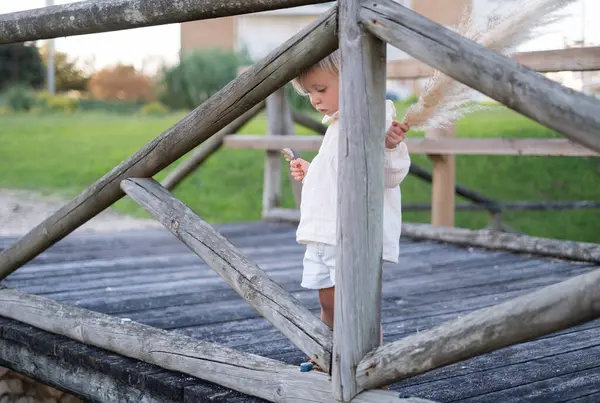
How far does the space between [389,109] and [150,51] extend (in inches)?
700

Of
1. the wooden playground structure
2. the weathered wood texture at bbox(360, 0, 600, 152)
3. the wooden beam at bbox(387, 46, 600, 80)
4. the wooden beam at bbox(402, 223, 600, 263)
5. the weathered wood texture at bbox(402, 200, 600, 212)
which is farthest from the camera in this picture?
the weathered wood texture at bbox(402, 200, 600, 212)

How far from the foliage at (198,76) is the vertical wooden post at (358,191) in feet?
53.0

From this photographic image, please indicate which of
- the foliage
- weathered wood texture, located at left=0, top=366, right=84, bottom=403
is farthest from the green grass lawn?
weathered wood texture, located at left=0, top=366, right=84, bottom=403

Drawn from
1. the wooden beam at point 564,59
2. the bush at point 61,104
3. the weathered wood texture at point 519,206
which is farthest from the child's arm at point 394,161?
the bush at point 61,104

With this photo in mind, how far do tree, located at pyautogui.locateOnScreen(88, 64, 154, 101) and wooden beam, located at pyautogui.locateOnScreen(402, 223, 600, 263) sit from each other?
1617 centimetres

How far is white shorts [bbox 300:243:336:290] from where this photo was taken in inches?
107

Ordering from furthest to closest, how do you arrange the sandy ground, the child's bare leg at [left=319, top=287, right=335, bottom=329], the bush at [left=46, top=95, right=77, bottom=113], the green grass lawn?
the bush at [left=46, top=95, right=77, bottom=113]
the green grass lawn
the sandy ground
the child's bare leg at [left=319, top=287, right=335, bottom=329]

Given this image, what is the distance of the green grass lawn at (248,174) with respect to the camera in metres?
11.3

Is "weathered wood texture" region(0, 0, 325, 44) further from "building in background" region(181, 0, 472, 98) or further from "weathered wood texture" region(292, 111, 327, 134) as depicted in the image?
"building in background" region(181, 0, 472, 98)

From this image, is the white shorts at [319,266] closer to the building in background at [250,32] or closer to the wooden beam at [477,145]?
the wooden beam at [477,145]

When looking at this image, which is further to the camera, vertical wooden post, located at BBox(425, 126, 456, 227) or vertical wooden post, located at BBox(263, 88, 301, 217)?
vertical wooden post, located at BBox(263, 88, 301, 217)

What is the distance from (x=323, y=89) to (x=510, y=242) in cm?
312

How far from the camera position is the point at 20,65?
2153 cm

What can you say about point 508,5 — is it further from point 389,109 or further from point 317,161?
point 317,161
